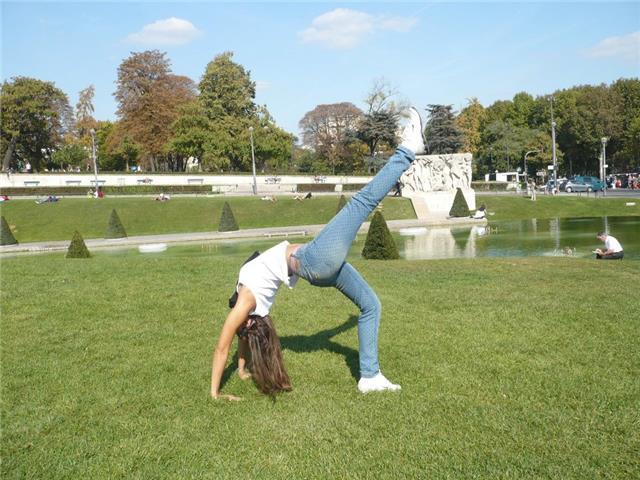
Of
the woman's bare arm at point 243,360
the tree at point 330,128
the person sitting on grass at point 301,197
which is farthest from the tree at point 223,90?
the woman's bare arm at point 243,360

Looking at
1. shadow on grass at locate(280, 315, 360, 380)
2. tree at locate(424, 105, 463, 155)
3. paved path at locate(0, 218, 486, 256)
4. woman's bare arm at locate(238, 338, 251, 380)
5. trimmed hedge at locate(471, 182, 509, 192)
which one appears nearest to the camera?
woman's bare arm at locate(238, 338, 251, 380)

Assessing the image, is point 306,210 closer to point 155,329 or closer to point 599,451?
point 155,329

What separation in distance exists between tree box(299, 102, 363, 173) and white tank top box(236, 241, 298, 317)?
8043 cm

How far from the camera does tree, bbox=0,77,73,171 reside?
62.9 m

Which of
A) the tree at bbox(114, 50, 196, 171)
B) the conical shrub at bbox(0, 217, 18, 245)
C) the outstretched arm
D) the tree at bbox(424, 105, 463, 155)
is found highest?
the tree at bbox(114, 50, 196, 171)

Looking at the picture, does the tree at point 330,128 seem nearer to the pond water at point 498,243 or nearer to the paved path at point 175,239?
the paved path at point 175,239

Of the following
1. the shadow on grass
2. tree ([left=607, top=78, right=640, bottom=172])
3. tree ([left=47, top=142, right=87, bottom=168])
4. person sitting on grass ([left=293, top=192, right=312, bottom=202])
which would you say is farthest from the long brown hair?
tree ([left=47, top=142, right=87, bottom=168])

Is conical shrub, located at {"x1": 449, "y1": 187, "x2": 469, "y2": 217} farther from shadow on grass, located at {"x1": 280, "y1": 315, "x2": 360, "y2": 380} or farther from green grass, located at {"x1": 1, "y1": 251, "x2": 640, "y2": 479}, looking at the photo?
shadow on grass, located at {"x1": 280, "y1": 315, "x2": 360, "y2": 380}

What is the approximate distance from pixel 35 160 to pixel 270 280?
77897 millimetres

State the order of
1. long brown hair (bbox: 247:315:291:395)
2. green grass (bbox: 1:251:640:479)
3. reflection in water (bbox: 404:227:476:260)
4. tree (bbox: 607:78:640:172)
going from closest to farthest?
green grass (bbox: 1:251:640:479), long brown hair (bbox: 247:315:291:395), reflection in water (bbox: 404:227:476:260), tree (bbox: 607:78:640:172)

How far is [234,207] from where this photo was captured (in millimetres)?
41594

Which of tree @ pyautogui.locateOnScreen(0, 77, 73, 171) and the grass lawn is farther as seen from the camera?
tree @ pyautogui.locateOnScreen(0, 77, 73, 171)

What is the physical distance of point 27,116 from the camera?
64.4 m

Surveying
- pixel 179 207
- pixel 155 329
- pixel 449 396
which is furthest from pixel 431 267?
pixel 179 207
